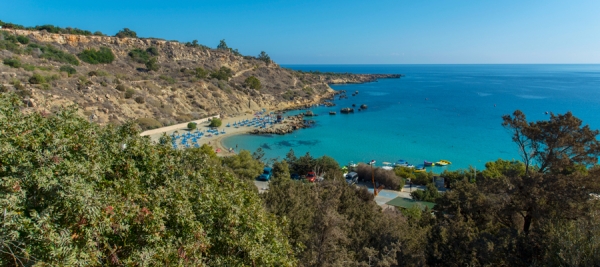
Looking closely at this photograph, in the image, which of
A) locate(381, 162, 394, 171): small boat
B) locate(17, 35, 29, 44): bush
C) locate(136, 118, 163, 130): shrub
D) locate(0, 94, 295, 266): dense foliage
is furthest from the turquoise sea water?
locate(17, 35, 29, 44): bush

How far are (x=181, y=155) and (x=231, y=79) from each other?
57.4 metres

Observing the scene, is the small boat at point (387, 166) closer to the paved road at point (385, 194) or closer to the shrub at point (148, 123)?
the paved road at point (385, 194)

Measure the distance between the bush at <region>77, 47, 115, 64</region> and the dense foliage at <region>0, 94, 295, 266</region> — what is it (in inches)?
1921

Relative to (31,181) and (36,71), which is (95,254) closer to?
(31,181)

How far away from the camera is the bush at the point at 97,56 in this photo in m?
46.8

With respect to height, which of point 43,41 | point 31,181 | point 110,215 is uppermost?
point 43,41

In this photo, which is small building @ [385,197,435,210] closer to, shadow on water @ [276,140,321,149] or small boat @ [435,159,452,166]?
small boat @ [435,159,452,166]

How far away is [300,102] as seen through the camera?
6475 cm

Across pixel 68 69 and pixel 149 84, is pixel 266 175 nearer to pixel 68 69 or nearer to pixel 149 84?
pixel 149 84

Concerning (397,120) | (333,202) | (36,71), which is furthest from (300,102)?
(333,202)

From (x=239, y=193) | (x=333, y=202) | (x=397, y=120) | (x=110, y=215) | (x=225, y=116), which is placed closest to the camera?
(x=110, y=215)

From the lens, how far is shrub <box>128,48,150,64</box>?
5438 centimetres

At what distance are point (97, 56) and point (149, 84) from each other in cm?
1267

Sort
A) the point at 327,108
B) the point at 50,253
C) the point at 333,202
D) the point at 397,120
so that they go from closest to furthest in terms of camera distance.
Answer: the point at 50,253
the point at 333,202
the point at 397,120
the point at 327,108
